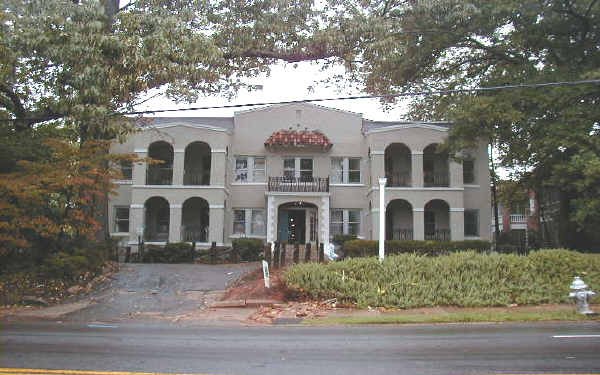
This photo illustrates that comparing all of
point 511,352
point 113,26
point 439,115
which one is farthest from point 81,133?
point 439,115

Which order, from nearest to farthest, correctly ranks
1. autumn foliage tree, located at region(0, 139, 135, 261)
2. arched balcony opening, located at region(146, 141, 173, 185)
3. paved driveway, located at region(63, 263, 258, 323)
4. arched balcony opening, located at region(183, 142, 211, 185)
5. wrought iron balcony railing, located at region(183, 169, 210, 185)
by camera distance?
paved driveway, located at region(63, 263, 258, 323)
autumn foliage tree, located at region(0, 139, 135, 261)
arched balcony opening, located at region(146, 141, 173, 185)
wrought iron balcony railing, located at region(183, 169, 210, 185)
arched balcony opening, located at region(183, 142, 211, 185)

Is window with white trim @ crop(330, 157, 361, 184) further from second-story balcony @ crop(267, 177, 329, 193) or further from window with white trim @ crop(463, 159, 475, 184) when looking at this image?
window with white trim @ crop(463, 159, 475, 184)

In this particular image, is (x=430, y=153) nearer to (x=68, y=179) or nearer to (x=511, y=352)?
(x=68, y=179)

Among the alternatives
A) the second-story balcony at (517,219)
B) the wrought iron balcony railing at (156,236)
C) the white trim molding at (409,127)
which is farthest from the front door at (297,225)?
the second-story balcony at (517,219)

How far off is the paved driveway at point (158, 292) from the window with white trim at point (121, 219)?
31.9 feet

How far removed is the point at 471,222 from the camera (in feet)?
97.2

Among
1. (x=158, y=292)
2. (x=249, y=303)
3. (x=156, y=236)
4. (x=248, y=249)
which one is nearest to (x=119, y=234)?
(x=156, y=236)

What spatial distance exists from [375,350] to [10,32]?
12.3m

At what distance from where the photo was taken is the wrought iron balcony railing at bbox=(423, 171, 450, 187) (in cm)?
2959

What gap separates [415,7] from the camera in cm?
1778

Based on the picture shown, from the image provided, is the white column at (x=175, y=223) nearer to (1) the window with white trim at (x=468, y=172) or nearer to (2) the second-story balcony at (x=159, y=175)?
(2) the second-story balcony at (x=159, y=175)

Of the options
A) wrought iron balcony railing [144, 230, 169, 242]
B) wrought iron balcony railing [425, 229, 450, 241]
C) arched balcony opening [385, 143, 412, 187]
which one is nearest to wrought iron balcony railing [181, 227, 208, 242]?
wrought iron balcony railing [144, 230, 169, 242]

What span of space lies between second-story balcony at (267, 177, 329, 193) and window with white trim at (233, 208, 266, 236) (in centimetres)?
171

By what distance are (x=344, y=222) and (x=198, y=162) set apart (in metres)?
9.19
